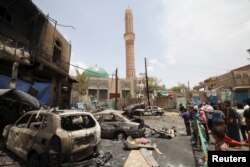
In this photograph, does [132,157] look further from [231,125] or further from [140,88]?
[140,88]

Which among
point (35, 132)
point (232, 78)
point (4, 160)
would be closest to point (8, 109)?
point (4, 160)

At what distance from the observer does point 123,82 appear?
5375 centimetres

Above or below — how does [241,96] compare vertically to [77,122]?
above

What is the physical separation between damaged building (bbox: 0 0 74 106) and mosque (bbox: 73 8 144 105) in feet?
92.2

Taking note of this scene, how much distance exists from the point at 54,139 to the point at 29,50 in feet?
35.3

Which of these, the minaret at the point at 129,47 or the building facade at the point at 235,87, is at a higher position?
the minaret at the point at 129,47

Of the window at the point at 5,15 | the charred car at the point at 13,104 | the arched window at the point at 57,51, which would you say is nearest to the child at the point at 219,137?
the charred car at the point at 13,104

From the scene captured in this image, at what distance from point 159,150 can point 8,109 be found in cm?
719

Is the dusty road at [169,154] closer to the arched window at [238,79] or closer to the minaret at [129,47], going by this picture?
the arched window at [238,79]

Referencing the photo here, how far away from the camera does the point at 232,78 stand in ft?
108

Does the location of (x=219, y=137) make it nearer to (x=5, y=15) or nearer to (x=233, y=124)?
(x=233, y=124)

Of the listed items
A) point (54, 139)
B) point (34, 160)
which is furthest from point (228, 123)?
point (34, 160)

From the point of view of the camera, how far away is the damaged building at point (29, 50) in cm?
1162

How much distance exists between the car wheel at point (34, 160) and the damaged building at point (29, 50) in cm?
572
